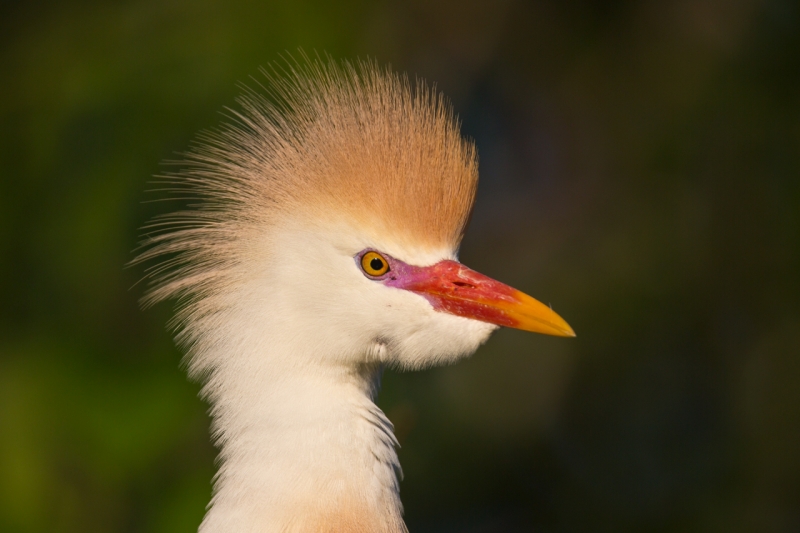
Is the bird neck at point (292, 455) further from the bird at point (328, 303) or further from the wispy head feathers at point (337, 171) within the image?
the wispy head feathers at point (337, 171)

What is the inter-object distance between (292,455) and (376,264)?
433 millimetres

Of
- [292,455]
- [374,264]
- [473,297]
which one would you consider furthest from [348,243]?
[292,455]

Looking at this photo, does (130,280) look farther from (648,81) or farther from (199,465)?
(648,81)

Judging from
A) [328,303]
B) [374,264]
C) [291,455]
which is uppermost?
[374,264]

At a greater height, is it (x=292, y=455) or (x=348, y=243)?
(x=348, y=243)

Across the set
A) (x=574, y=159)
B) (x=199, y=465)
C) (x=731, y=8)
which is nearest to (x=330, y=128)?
(x=199, y=465)

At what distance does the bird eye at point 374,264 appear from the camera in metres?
1.66

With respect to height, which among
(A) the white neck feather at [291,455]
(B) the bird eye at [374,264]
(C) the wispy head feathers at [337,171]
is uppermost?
(C) the wispy head feathers at [337,171]

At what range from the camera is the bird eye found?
166 centimetres

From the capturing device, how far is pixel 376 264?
167 cm

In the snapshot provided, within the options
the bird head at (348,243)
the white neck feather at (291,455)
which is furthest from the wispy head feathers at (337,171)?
the white neck feather at (291,455)

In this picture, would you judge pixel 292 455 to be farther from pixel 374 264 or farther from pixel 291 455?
pixel 374 264

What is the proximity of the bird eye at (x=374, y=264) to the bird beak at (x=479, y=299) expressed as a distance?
3cm

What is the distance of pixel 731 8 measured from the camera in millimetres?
3982
